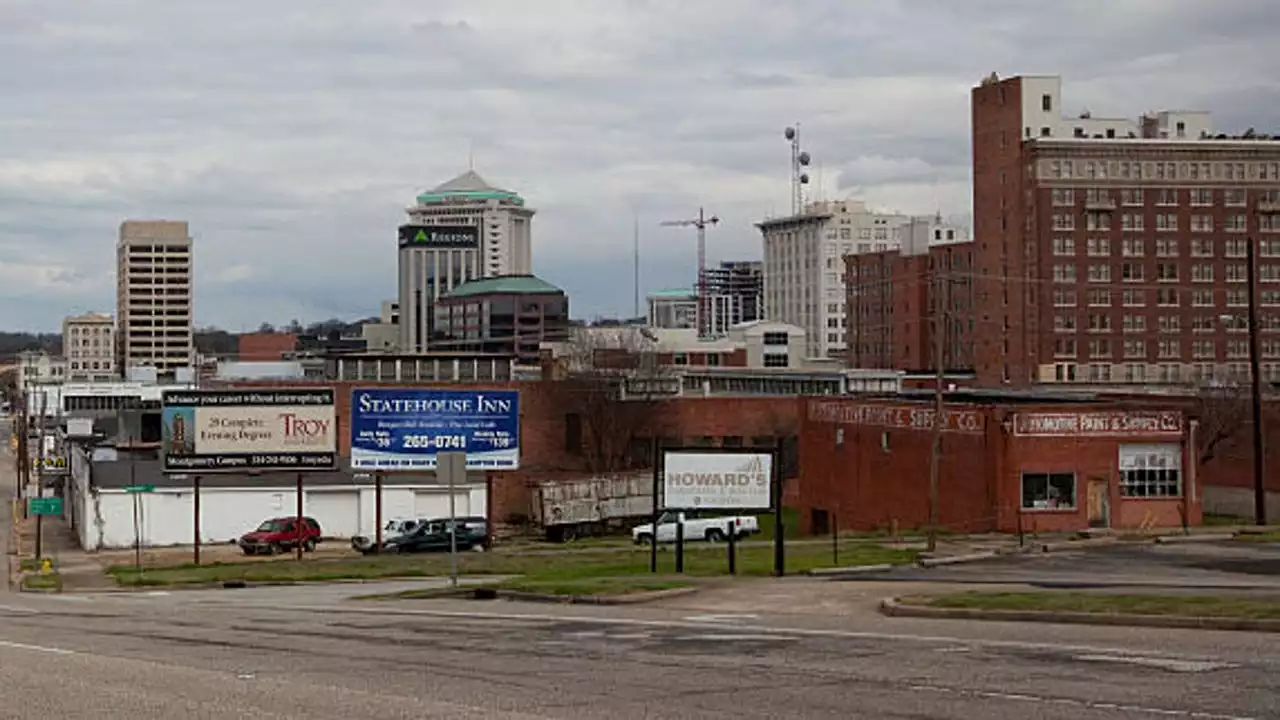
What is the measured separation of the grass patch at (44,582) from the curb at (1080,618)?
33.7 meters

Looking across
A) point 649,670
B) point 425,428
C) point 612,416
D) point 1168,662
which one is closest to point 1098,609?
point 1168,662

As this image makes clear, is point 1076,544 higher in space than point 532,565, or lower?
higher

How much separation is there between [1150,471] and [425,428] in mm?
24735

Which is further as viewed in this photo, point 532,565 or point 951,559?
point 532,565

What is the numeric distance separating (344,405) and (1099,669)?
278ft

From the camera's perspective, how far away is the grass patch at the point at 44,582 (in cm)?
5254

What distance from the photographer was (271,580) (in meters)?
48.8

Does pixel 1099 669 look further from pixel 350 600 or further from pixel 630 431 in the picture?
pixel 630 431

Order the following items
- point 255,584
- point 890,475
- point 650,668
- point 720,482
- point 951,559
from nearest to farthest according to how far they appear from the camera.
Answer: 1. point 650,668
2. point 720,482
3. point 951,559
4. point 255,584
5. point 890,475

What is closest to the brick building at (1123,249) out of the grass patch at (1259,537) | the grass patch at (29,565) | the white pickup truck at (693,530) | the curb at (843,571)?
the white pickup truck at (693,530)

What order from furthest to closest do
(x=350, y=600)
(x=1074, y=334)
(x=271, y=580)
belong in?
(x=1074, y=334) < (x=271, y=580) < (x=350, y=600)

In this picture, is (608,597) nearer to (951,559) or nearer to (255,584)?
(951,559)

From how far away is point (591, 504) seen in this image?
7212 cm

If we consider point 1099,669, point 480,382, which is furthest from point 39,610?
point 480,382
